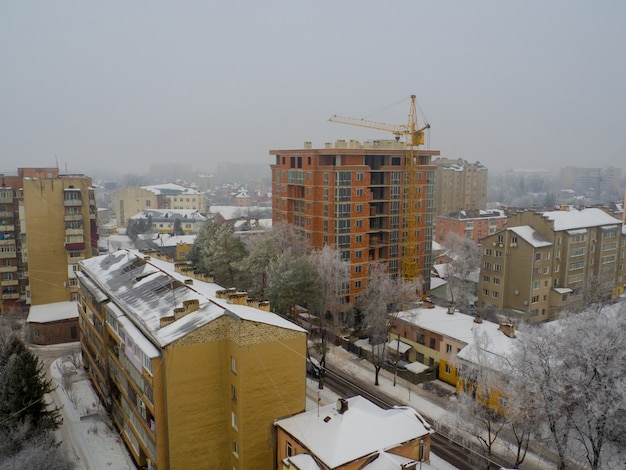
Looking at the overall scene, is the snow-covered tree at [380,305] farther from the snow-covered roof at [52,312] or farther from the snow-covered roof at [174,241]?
the snow-covered roof at [174,241]

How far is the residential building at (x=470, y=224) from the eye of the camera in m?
86.4

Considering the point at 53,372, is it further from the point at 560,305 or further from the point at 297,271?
the point at 560,305

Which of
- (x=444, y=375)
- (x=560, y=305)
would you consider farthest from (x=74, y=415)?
(x=560, y=305)

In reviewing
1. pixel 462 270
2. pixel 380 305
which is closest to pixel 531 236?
pixel 462 270

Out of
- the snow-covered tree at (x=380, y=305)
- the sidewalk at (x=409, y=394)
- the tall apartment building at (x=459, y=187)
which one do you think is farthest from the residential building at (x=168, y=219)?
the sidewalk at (x=409, y=394)

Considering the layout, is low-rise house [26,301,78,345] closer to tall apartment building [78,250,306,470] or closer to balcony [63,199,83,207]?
balcony [63,199,83,207]

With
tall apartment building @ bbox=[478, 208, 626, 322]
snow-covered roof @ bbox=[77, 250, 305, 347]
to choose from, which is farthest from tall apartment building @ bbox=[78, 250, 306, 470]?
tall apartment building @ bbox=[478, 208, 626, 322]

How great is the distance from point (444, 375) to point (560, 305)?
22.9 meters

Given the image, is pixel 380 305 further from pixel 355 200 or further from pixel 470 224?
pixel 470 224

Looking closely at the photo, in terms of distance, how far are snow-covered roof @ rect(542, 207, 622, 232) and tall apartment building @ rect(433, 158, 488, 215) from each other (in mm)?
45673

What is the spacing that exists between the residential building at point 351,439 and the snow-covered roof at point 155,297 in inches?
184

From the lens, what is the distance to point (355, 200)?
54.1 meters

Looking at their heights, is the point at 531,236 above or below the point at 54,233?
below

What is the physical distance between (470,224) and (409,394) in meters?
57.0
